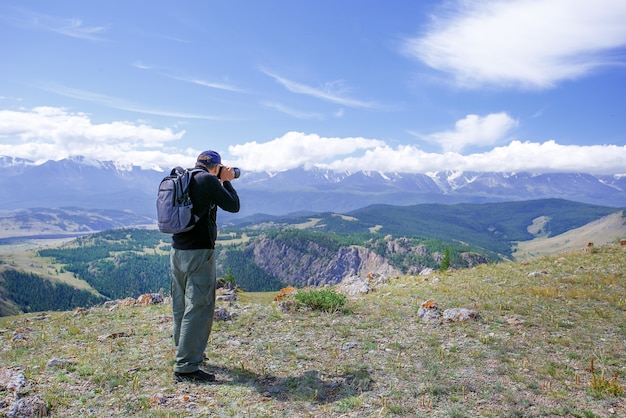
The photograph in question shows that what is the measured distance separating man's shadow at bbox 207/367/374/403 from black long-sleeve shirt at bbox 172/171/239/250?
278 centimetres

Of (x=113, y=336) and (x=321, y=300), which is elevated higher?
(x=321, y=300)

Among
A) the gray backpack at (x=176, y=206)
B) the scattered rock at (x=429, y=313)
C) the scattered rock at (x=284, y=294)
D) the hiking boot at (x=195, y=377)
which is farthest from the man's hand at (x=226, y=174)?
the scattered rock at (x=284, y=294)

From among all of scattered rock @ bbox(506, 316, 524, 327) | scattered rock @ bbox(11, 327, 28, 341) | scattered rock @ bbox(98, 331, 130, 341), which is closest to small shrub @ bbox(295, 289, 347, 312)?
scattered rock @ bbox(506, 316, 524, 327)

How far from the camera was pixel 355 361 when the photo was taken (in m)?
8.59

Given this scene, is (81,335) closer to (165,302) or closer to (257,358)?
(165,302)

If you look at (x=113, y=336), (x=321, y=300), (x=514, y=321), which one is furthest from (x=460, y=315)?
(x=113, y=336)

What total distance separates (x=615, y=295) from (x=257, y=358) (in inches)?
520

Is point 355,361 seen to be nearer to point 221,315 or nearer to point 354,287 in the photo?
point 221,315

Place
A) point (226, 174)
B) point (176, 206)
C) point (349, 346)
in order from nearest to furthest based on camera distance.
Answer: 1. point (176, 206)
2. point (226, 174)
3. point (349, 346)

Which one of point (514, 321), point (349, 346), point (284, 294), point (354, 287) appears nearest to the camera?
point (349, 346)

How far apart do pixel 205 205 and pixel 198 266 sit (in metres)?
1.23

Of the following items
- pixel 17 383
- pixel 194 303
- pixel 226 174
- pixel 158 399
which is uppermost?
pixel 226 174

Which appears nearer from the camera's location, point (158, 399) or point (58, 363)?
point (158, 399)

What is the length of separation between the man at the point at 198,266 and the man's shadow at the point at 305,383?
1.98 ft
